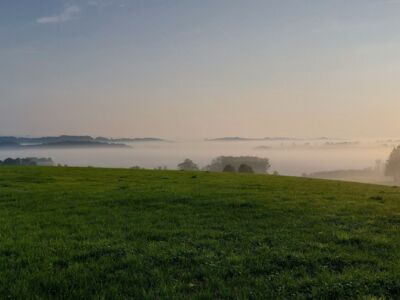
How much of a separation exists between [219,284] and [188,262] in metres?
1.98

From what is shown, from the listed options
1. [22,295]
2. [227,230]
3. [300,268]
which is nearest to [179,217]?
[227,230]

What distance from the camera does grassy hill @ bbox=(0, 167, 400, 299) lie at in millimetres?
10195

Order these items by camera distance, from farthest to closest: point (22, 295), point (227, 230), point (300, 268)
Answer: point (227, 230) < point (300, 268) < point (22, 295)

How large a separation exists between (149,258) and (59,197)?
52.0 ft

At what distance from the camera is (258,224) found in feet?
56.7

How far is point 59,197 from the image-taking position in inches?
1047

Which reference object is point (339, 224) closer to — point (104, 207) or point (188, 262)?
point (188, 262)

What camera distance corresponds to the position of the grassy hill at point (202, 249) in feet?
33.4

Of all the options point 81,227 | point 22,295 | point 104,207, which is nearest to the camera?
point 22,295

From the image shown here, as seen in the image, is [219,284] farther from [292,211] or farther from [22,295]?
[292,211]

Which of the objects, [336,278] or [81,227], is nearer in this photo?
[336,278]

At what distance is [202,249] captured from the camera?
13.3 metres

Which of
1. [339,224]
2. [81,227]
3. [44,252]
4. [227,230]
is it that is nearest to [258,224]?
[227,230]

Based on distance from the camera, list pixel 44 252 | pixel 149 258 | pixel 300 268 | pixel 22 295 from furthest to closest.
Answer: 1. pixel 44 252
2. pixel 149 258
3. pixel 300 268
4. pixel 22 295
